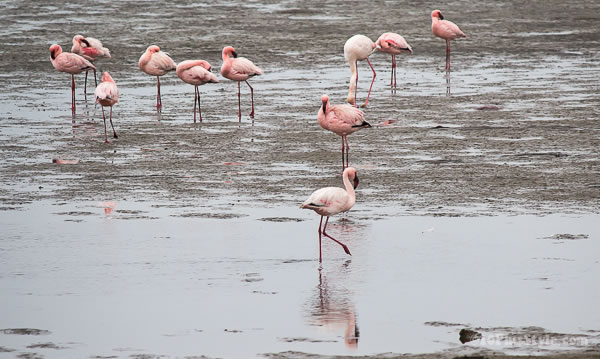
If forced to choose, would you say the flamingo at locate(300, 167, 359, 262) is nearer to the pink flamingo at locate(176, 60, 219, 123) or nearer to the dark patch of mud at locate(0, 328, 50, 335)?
the dark patch of mud at locate(0, 328, 50, 335)

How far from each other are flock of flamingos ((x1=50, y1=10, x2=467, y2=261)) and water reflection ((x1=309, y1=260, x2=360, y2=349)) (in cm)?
72

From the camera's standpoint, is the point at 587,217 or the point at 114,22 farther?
the point at 114,22

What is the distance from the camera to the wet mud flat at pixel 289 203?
27.7 ft

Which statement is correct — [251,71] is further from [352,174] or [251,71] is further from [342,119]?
[352,174]

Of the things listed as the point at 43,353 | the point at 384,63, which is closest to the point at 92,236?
the point at 43,353

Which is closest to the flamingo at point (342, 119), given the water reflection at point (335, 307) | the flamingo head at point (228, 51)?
the water reflection at point (335, 307)

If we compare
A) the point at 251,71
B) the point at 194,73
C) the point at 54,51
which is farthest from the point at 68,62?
the point at 251,71

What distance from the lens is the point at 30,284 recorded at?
9594 mm

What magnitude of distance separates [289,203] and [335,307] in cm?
377

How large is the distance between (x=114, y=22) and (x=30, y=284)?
24.8 metres

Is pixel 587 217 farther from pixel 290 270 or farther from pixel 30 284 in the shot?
pixel 30 284

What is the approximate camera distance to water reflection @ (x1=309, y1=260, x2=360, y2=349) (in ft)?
27.1

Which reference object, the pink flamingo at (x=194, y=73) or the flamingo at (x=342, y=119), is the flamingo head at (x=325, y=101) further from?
the pink flamingo at (x=194, y=73)

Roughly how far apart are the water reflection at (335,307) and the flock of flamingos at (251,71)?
717 mm
